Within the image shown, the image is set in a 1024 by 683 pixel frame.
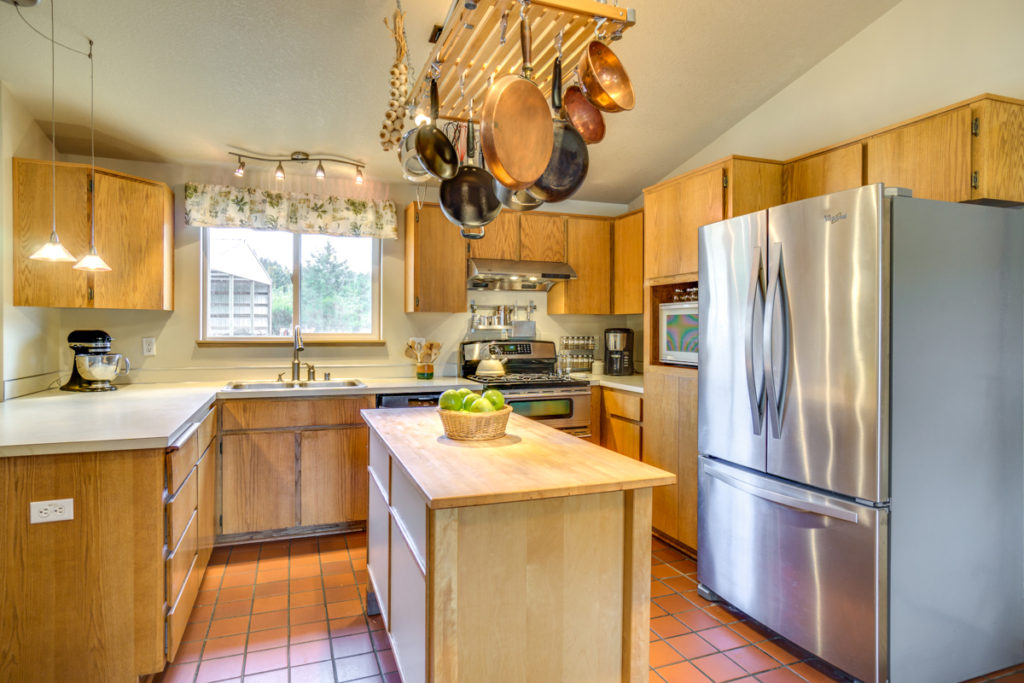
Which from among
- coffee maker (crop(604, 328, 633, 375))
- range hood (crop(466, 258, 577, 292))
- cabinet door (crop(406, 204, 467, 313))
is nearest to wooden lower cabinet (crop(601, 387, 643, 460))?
coffee maker (crop(604, 328, 633, 375))

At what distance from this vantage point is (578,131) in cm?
179

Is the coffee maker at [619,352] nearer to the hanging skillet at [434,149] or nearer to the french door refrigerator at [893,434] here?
the french door refrigerator at [893,434]

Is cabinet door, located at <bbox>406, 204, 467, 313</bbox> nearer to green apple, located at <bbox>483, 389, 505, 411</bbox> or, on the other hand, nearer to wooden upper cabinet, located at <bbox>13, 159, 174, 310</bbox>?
wooden upper cabinet, located at <bbox>13, 159, 174, 310</bbox>

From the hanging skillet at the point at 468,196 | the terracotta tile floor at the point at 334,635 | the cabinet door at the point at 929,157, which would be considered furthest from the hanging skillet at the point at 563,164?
the terracotta tile floor at the point at 334,635

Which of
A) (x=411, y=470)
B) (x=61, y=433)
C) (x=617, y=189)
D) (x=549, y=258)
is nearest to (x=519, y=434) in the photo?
(x=411, y=470)

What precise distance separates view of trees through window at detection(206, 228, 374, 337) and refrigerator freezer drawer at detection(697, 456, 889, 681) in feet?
8.94

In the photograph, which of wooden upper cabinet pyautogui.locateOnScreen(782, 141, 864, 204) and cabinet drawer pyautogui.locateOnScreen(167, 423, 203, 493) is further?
wooden upper cabinet pyautogui.locateOnScreen(782, 141, 864, 204)

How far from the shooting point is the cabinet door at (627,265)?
14.1ft

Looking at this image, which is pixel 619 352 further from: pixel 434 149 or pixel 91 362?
pixel 91 362

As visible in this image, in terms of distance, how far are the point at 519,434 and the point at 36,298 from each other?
271cm

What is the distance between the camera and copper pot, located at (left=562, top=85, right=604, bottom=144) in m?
1.91

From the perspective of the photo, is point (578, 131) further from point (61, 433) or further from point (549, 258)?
point (549, 258)

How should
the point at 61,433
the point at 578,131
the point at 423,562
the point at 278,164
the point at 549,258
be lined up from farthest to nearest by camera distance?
the point at 549,258 → the point at 278,164 → the point at 61,433 → the point at 578,131 → the point at 423,562

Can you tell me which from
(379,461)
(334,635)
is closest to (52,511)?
(379,461)
